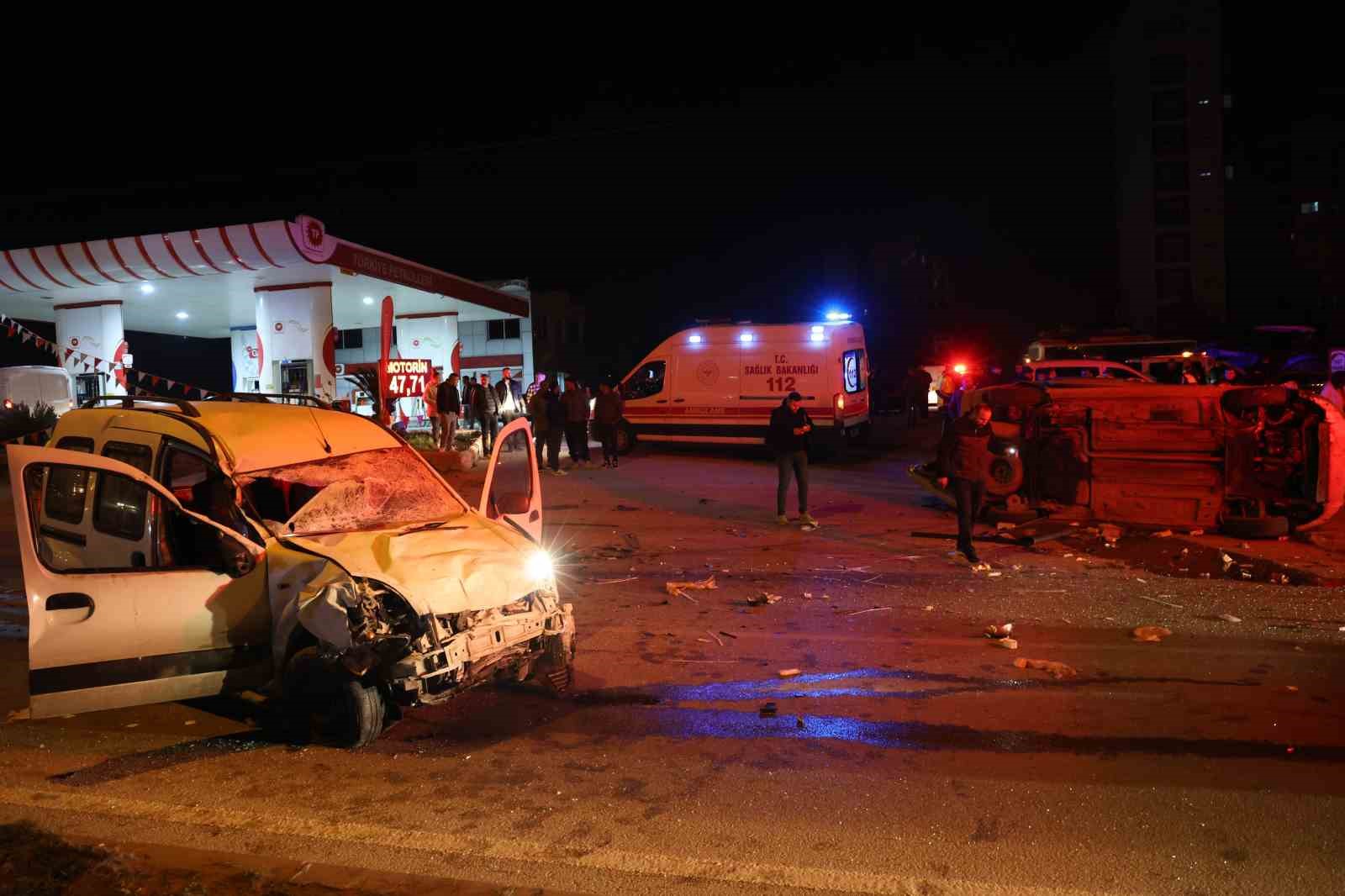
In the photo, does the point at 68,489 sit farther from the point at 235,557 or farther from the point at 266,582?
the point at 266,582

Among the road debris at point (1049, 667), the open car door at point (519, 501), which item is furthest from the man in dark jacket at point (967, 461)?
the open car door at point (519, 501)

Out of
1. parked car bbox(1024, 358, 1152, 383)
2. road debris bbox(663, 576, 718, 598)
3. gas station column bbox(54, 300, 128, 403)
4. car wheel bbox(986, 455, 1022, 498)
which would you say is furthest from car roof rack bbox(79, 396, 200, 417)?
gas station column bbox(54, 300, 128, 403)

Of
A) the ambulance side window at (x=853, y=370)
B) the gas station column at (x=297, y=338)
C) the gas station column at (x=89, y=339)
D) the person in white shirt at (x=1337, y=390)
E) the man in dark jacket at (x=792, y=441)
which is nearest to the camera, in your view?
the man in dark jacket at (x=792, y=441)

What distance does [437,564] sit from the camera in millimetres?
5148

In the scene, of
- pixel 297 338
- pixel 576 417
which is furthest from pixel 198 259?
pixel 576 417

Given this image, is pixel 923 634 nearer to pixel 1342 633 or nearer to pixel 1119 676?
pixel 1119 676

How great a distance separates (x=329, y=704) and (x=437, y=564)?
0.95 metres

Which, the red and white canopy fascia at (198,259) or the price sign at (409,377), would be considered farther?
the price sign at (409,377)

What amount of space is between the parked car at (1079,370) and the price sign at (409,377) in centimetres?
1445

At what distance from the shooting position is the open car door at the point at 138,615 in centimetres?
486

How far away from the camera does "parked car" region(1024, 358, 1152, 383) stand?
55.7ft

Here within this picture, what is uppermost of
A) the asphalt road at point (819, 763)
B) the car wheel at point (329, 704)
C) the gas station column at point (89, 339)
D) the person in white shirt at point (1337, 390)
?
the gas station column at point (89, 339)

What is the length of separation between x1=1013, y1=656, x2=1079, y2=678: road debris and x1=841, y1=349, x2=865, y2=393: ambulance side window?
13725 mm

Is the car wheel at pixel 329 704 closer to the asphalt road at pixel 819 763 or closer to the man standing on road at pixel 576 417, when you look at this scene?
the asphalt road at pixel 819 763
